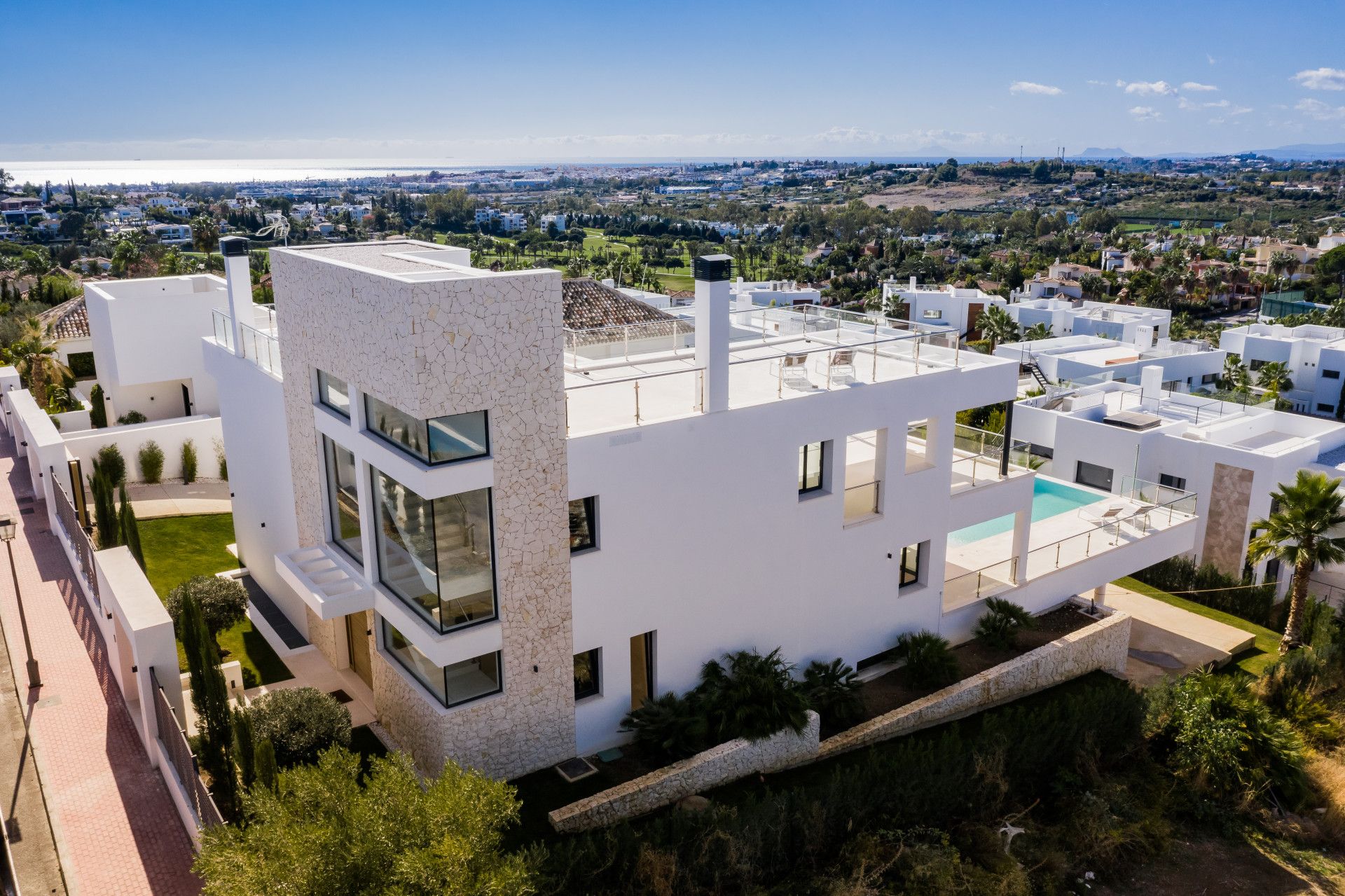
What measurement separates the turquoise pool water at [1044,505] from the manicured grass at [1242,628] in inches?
145

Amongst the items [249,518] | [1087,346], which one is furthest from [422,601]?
[1087,346]

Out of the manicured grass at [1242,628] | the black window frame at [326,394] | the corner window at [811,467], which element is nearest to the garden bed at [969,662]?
the corner window at [811,467]

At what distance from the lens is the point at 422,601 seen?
13.9m

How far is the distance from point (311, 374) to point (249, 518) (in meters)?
7.04

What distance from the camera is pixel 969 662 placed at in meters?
20.0

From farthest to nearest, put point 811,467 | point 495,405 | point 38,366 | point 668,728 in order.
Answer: point 38,366 → point 811,467 → point 668,728 → point 495,405

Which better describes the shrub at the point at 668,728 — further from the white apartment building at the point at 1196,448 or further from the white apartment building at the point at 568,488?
the white apartment building at the point at 1196,448

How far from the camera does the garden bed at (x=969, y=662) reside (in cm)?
1823

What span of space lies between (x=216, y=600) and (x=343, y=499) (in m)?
3.92

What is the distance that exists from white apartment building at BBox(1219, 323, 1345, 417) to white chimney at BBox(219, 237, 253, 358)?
59033 millimetres

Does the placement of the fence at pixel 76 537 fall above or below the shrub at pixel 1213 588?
above

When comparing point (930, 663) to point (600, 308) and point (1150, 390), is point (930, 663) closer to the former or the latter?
point (1150, 390)

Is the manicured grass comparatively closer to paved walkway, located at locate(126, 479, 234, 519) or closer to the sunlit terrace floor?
the sunlit terrace floor

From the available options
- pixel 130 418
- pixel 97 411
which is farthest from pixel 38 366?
pixel 130 418
